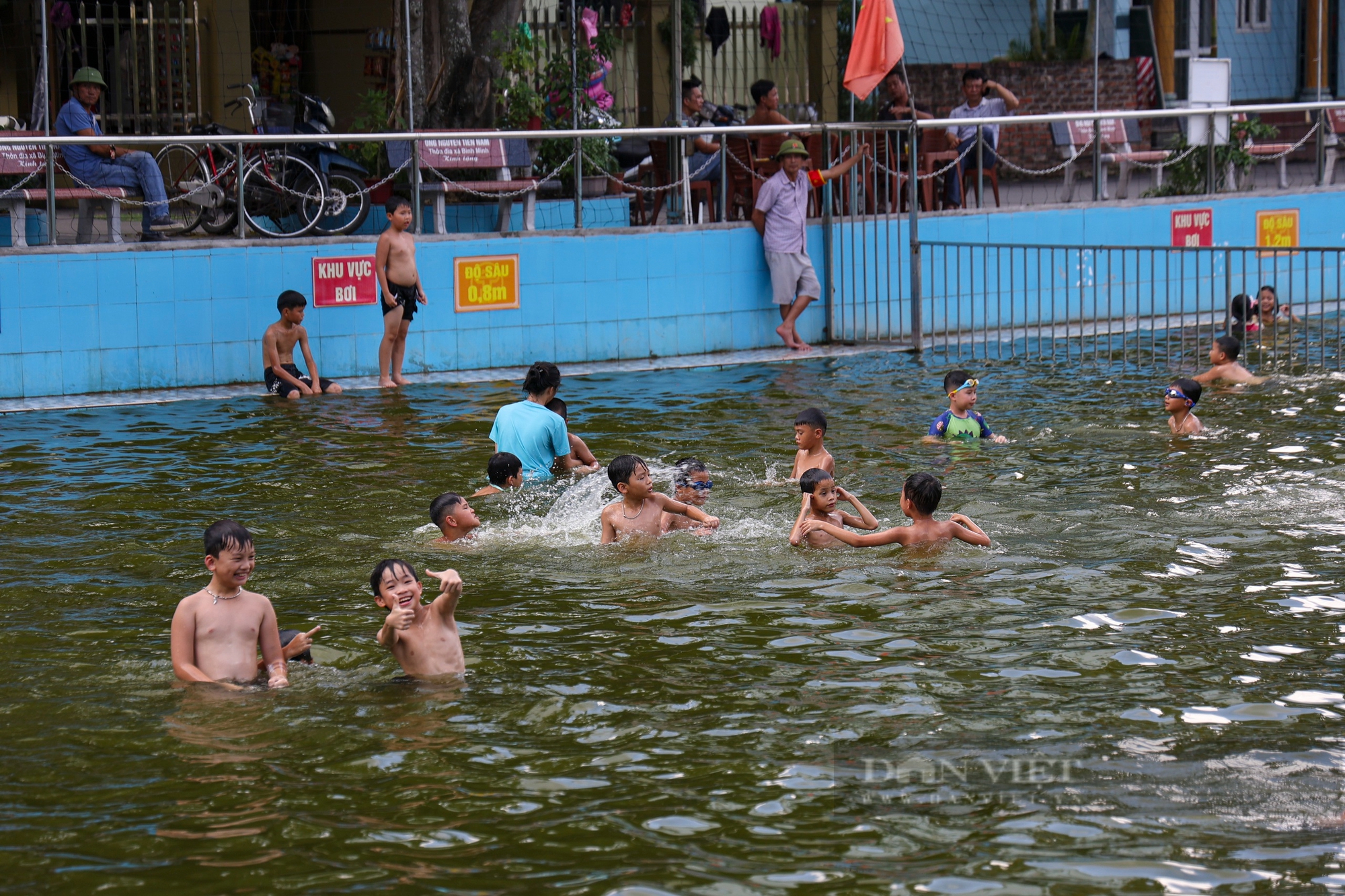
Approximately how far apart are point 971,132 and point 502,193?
597 cm

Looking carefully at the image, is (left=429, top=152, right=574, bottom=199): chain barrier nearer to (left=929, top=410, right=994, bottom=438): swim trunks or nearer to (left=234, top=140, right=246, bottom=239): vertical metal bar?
(left=234, top=140, right=246, bottom=239): vertical metal bar

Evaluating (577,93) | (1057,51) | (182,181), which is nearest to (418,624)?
(182,181)

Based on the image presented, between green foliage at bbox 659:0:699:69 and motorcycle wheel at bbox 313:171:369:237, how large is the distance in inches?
330

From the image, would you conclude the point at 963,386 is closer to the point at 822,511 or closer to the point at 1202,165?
the point at 822,511

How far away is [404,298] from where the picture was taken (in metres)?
15.5

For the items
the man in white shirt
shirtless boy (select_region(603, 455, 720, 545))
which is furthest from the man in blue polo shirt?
the man in white shirt

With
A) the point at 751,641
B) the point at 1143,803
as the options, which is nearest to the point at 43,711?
the point at 751,641

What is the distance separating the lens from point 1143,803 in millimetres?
5484

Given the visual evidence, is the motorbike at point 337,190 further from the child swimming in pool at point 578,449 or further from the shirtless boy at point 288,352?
the child swimming in pool at point 578,449

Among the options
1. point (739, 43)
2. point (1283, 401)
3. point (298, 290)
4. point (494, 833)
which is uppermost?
point (739, 43)

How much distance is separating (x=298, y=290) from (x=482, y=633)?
28.4 feet

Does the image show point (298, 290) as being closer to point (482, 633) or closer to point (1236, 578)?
point (482, 633)

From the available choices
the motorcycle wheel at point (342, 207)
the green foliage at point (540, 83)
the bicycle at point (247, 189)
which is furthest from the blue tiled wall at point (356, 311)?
the green foliage at point (540, 83)

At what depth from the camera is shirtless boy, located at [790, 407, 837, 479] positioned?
10430 mm
